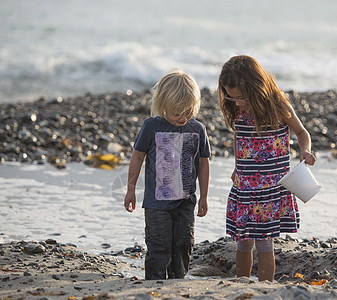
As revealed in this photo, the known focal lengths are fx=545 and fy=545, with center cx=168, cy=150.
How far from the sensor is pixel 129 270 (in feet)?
13.2

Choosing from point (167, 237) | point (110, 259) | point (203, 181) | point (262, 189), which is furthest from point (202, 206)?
point (110, 259)

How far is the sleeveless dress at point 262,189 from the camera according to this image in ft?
11.1

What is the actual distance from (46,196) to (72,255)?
178 cm

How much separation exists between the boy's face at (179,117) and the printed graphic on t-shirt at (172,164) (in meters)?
0.08

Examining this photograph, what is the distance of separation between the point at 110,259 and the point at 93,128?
4425 millimetres

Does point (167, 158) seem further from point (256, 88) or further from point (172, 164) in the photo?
point (256, 88)

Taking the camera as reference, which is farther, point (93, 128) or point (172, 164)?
point (93, 128)

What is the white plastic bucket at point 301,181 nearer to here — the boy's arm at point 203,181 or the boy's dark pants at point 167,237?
the boy's arm at point 203,181

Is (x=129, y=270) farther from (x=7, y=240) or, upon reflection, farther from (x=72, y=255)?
(x=7, y=240)

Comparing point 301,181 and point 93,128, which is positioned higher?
point 93,128

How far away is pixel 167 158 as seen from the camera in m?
3.43

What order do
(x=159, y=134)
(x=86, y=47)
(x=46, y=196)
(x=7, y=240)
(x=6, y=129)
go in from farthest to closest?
1. (x=86, y=47)
2. (x=6, y=129)
3. (x=46, y=196)
4. (x=7, y=240)
5. (x=159, y=134)

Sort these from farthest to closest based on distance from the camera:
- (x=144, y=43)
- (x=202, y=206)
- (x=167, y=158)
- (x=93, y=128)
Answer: (x=144, y=43) → (x=93, y=128) → (x=202, y=206) → (x=167, y=158)

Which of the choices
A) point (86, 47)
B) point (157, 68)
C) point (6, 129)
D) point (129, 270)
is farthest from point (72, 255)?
point (86, 47)
